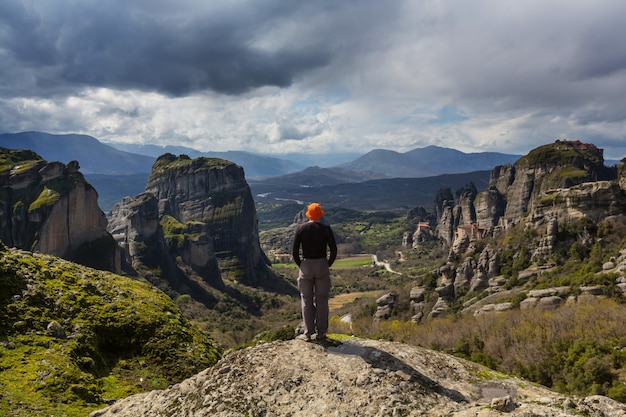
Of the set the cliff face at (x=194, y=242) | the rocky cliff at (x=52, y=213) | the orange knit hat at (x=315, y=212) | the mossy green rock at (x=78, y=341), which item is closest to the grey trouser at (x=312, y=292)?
the orange knit hat at (x=315, y=212)

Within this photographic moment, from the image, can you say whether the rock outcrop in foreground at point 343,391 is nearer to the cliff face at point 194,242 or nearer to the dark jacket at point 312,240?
the dark jacket at point 312,240

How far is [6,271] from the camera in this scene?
1460cm

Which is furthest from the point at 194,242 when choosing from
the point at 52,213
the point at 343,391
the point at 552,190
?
the point at 343,391

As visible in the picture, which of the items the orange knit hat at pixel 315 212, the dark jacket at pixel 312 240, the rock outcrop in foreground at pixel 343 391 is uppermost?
the orange knit hat at pixel 315 212

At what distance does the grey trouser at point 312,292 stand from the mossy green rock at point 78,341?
482 cm

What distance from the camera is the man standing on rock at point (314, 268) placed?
12.7 meters

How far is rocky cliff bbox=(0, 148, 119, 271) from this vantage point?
97.4 metres

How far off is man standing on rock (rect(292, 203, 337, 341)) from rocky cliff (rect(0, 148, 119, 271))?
102027 mm

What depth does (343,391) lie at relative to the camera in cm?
1003

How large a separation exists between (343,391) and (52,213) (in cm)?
10750

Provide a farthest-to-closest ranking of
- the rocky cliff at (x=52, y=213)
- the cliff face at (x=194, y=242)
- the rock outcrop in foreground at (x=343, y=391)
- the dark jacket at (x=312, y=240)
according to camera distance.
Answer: the cliff face at (x=194, y=242) < the rocky cliff at (x=52, y=213) < the dark jacket at (x=312, y=240) < the rock outcrop in foreground at (x=343, y=391)

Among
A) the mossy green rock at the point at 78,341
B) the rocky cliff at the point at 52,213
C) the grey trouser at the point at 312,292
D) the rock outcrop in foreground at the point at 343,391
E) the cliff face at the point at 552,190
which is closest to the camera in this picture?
the rock outcrop in foreground at the point at 343,391

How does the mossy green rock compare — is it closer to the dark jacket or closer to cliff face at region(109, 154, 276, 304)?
the dark jacket

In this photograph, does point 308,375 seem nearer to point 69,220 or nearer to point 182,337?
point 182,337
